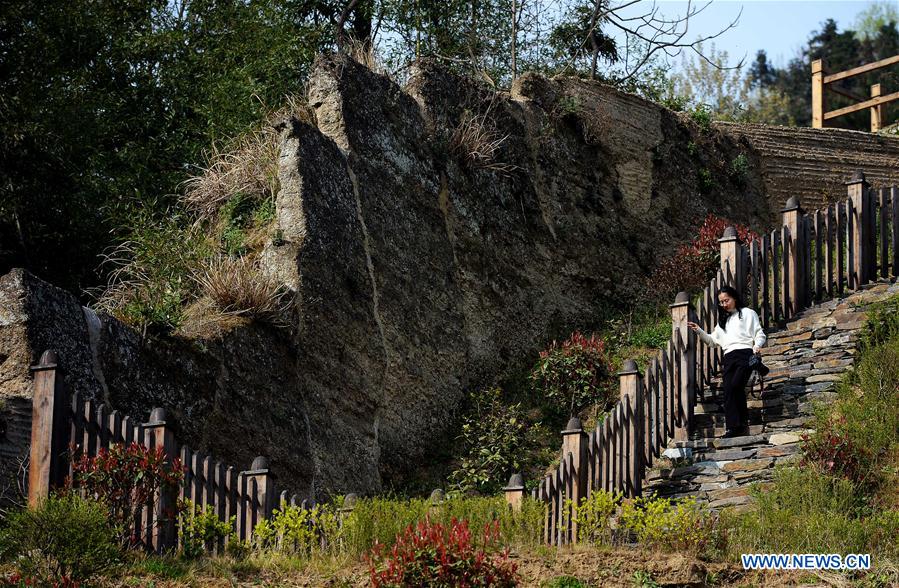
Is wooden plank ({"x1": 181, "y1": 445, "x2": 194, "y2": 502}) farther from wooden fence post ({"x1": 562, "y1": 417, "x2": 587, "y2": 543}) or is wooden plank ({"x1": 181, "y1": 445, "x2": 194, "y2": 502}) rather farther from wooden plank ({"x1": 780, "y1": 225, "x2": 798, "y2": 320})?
wooden plank ({"x1": 780, "y1": 225, "x2": 798, "y2": 320})

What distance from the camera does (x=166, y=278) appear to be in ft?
43.7

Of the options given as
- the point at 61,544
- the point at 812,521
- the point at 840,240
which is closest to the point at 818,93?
the point at 840,240

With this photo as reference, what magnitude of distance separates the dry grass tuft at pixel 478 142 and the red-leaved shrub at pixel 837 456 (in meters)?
6.99

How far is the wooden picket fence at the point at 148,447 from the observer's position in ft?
31.6

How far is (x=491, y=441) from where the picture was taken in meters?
14.0

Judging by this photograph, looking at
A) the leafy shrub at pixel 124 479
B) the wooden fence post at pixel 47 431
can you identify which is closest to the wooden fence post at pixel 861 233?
the leafy shrub at pixel 124 479

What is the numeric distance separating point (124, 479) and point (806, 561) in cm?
510

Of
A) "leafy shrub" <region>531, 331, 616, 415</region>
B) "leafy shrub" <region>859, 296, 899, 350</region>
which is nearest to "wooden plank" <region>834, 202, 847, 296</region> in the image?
"leafy shrub" <region>859, 296, 899, 350</region>

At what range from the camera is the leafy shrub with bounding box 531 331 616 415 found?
14844 millimetres

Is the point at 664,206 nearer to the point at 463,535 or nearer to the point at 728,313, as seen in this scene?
the point at 728,313

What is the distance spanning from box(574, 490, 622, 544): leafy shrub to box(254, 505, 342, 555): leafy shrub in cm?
189

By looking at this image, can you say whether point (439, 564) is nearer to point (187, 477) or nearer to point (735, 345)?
point (187, 477)

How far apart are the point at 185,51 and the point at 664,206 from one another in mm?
8006

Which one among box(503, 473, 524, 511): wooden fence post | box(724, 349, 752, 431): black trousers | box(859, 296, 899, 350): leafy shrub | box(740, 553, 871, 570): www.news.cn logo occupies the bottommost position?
box(740, 553, 871, 570): www.news.cn logo
